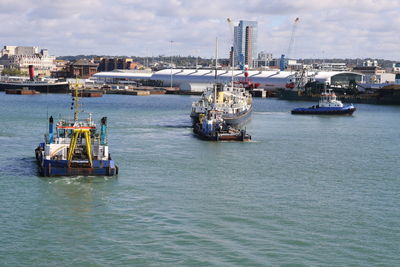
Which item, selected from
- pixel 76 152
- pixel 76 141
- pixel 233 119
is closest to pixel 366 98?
pixel 233 119

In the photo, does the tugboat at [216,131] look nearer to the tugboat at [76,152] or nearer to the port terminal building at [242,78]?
the tugboat at [76,152]

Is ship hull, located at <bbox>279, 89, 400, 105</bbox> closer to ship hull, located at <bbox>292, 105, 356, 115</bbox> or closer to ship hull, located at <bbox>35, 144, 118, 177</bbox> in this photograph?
ship hull, located at <bbox>292, 105, 356, 115</bbox>

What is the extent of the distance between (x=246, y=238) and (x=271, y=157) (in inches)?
787

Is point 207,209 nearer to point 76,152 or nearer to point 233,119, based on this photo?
point 76,152

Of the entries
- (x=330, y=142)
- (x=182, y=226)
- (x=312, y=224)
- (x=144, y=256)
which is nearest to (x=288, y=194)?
(x=312, y=224)

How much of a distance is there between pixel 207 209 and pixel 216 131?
80.1ft

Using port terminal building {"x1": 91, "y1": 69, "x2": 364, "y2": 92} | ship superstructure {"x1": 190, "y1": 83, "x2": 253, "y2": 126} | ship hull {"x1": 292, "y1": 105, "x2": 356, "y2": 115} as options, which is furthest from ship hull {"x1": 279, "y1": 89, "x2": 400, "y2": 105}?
ship superstructure {"x1": 190, "y1": 83, "x2": 253, "y2": 126}

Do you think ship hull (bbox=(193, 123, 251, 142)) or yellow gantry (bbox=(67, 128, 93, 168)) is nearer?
yellow gantry (bbox=(67, 128, 93, 168))

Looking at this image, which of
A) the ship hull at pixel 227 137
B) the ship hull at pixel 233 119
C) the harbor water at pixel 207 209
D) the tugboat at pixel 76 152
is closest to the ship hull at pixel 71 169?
the tugboat at pixel 76 152

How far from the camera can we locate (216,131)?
50406mm

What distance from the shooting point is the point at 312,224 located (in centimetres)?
2411

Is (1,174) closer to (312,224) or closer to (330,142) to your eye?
(312,224)

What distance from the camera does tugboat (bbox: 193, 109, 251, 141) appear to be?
49.5 meters

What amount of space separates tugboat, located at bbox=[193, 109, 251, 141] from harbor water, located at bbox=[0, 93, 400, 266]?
9.72ft
